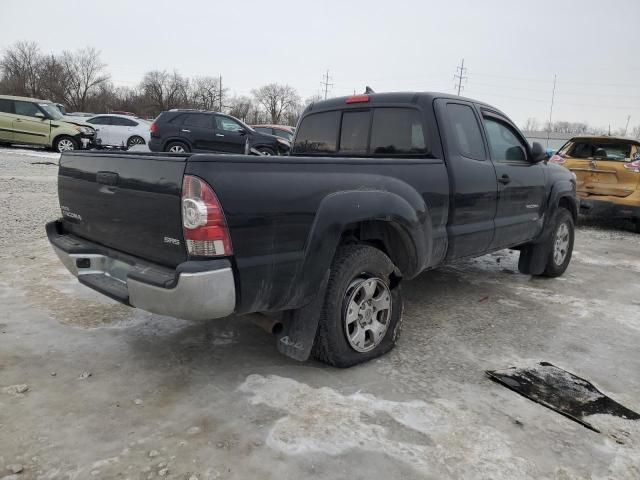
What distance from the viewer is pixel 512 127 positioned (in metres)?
4.95

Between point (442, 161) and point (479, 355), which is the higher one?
point (442, 161)

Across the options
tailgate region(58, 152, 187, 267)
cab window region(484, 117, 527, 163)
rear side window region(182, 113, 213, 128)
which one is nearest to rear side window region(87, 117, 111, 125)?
rear side window region(182, 113, 213, 128)

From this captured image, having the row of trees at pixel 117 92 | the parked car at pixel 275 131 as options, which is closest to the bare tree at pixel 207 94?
the row of trees at pixel 117 92

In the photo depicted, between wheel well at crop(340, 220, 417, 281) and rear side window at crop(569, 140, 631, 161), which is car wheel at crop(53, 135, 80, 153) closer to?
rear side window at crop(569, 140, 631, 161)

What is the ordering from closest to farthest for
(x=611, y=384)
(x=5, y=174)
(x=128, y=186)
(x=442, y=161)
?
(x=128, y=186) < (x=611, y=384) < (x=442, y=161) < (x=5, y=174)

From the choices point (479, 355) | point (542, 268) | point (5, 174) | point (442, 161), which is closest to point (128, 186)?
point (442, 161)

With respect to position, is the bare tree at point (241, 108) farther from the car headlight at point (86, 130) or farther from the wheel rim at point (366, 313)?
the wheel rim at point (366, 313)

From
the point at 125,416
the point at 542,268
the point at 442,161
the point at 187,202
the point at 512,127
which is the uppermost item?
the point at 512,127

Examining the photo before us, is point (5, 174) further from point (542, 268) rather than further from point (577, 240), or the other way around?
point (577, 240)

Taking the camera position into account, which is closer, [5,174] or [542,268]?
[542,268]

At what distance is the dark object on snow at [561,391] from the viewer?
2828 mm

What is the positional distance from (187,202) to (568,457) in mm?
2213

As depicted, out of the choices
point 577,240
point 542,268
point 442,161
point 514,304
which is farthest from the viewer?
point 577,240

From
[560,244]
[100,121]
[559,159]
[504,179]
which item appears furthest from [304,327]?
[100,121]
